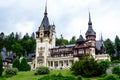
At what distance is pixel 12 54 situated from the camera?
100 m

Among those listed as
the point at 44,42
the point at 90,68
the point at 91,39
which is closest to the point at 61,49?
the point at 44,42

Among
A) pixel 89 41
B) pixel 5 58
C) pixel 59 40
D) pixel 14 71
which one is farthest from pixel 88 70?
pixel 59 40

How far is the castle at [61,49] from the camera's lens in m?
74.6

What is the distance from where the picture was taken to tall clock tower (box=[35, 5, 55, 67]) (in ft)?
273

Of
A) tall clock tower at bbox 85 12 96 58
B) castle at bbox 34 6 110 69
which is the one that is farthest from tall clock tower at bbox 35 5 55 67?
tall clock tower at bbox 85 12 96 58

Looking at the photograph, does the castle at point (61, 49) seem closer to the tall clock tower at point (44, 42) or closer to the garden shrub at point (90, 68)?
the tall clock tower at point (44, 42)

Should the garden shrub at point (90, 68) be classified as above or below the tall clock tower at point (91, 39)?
below

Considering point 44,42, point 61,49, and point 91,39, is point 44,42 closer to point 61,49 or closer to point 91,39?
point 61,49

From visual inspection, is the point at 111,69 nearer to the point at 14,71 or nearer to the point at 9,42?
the point at 14,71

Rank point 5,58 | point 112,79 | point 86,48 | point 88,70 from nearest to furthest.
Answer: point 112,79 → point 88,70 → point 86,48 → point 5,58

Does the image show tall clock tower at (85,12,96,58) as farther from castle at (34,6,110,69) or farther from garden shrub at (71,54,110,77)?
garden shrub at (71,54,110,77)

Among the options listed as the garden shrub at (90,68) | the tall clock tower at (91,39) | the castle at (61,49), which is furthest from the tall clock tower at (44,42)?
the garden shrub at (90,68)

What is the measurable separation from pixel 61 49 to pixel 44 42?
6510mm

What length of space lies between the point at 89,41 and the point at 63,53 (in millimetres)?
11112
